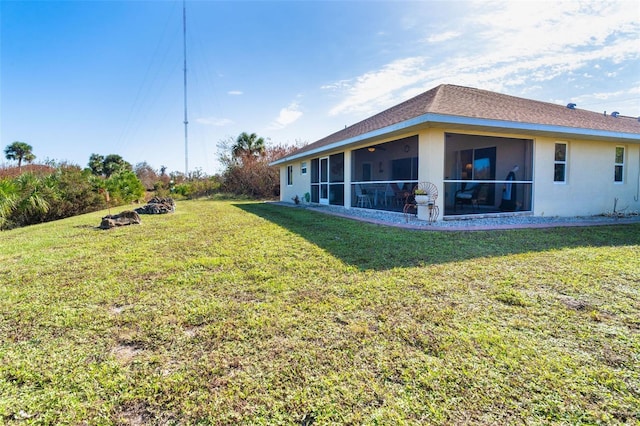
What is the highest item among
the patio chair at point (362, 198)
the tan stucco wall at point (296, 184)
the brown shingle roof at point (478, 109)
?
the brown shingle roof at point (478, 109)

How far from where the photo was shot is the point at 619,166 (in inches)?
439

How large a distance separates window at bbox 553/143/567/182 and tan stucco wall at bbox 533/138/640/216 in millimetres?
116

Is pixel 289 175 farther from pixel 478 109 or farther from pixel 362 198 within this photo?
pixel 478 109

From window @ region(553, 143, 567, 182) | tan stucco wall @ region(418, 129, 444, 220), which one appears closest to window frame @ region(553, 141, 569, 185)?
window @ region(553, 143, 567, 182)

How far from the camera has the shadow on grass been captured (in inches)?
189

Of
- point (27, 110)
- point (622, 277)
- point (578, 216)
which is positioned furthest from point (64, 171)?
point (578, 216)

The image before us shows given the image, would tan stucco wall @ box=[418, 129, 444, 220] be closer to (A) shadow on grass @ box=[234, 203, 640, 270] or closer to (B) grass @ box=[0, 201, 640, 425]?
(A) shadow on grass @ box=[234, 203, 640, 270]

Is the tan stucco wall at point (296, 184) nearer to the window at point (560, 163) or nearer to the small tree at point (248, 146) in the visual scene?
the small tree at point (248, 146)

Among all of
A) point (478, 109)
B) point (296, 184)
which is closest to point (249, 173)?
point (296, 184)

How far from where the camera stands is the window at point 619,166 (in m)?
11.0

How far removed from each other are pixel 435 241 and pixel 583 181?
825cm

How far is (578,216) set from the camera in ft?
33.9

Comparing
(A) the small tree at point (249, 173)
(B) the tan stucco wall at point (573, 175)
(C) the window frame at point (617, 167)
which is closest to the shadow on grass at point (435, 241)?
(B) the tan stucco wall at point (573, 175)

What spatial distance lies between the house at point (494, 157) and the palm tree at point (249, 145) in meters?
15.9
